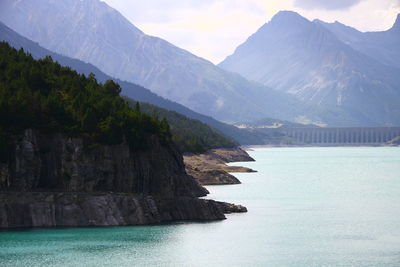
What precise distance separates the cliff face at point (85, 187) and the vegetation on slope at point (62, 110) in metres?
1.75

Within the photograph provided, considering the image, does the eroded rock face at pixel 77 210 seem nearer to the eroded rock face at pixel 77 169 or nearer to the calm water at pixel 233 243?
the calm water at pixel 233 243

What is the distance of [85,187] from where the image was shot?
339 feet

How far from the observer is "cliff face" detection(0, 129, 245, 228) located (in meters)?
96.1

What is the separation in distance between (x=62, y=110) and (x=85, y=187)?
516 inches

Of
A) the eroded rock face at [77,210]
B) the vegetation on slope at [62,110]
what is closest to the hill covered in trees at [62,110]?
the vegetation on slope at [62,110]

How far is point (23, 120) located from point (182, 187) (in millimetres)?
27216

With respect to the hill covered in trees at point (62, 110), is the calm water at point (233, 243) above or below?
below

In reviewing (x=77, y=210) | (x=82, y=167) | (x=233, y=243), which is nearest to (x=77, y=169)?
(x=82, y=167)

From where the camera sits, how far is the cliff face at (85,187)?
9606 cm

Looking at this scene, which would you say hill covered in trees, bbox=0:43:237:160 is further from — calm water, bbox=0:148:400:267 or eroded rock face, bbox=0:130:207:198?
calm water, bbox=0:148:400:267

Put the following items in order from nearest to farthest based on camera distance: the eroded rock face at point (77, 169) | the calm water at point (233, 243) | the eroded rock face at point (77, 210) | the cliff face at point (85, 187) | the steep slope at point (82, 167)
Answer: the calm water at point (233, 243), the eroded rock face at point (77, 210), the cliff face at point (85, 187), the steep slope at point (82, 167), the eroded rock face at point (77, 169)

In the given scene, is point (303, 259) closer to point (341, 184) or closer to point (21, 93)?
point (21, 93)

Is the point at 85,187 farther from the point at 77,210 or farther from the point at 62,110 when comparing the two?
the point at 62,110

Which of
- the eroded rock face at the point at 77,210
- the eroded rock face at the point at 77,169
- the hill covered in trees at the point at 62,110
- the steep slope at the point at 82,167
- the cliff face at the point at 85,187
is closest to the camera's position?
the eroded rock face at the point at 77,210
